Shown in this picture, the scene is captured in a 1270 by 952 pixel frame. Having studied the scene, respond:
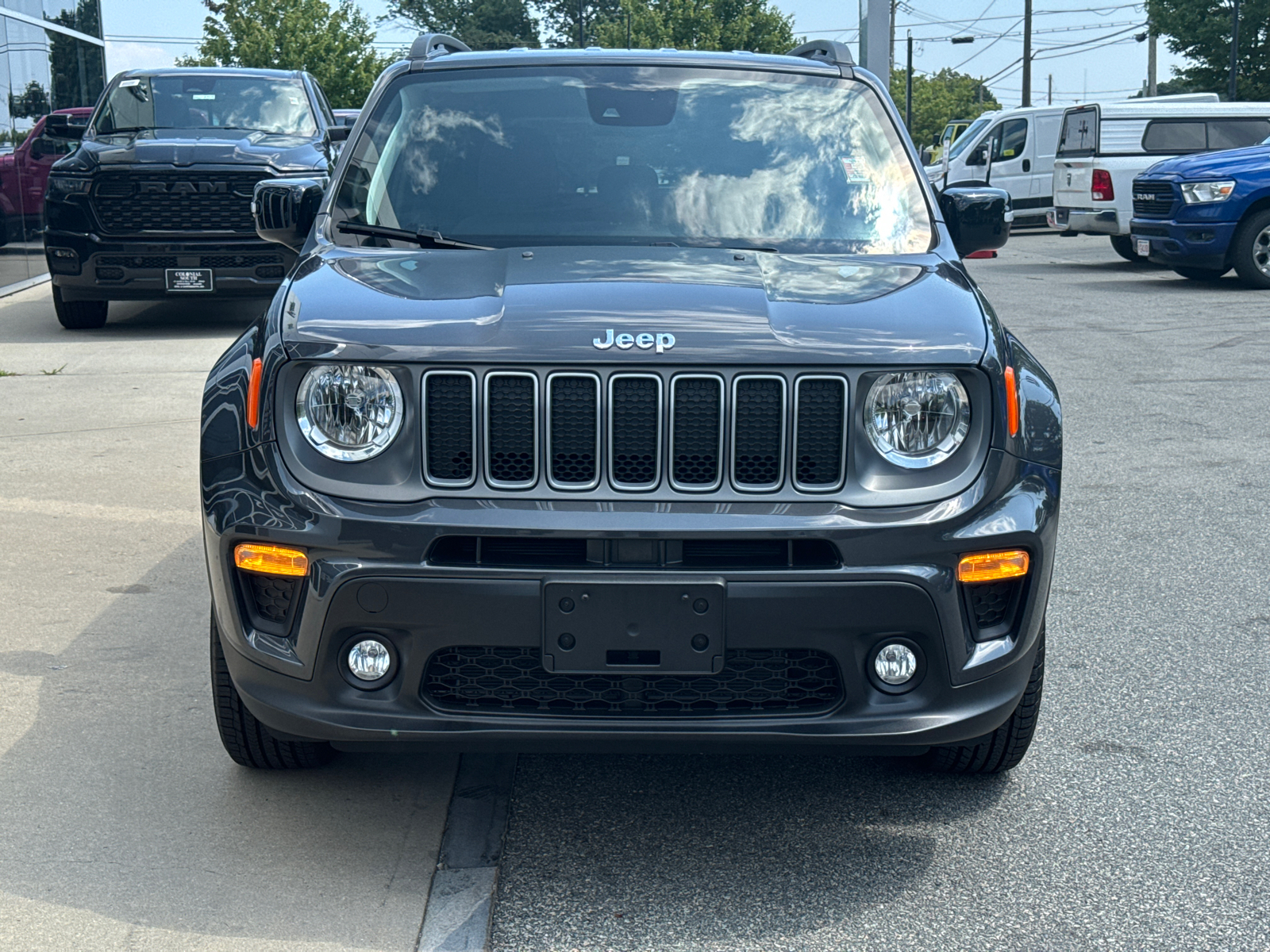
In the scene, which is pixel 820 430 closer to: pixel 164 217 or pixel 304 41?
pixel 164 217

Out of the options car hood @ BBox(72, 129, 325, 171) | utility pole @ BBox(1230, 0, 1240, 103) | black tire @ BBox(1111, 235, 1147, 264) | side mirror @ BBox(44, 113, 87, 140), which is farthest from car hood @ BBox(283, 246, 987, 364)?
utility pole @ BBox(1230, 0, 1240, 103)

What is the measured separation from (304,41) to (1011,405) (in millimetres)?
43550

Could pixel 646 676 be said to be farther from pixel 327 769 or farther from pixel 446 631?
pixel 327 769

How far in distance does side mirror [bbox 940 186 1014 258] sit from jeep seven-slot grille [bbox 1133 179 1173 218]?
12.7 meters

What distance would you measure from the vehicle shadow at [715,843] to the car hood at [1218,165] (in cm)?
1362

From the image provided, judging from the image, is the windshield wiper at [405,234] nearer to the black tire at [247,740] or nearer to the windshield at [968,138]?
the black tire at [247,740]

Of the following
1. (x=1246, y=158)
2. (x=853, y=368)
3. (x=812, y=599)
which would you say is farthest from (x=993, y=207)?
(x=1246, y=158)

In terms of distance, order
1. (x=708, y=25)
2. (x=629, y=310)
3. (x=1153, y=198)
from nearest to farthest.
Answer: (x=629, y=310) < (x=1153, y=198) < (x=708, y=25)

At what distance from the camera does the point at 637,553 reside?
9.78ft

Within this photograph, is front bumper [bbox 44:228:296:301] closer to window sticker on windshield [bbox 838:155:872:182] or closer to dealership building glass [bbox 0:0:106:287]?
dealership building glass [bbox 0:0:106:287]

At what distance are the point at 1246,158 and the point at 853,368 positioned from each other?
47.1 ft

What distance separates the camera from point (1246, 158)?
1572 cm

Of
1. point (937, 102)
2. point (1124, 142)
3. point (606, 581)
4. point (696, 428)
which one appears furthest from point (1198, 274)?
point (937, 102)

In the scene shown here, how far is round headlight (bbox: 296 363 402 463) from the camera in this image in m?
3.06
